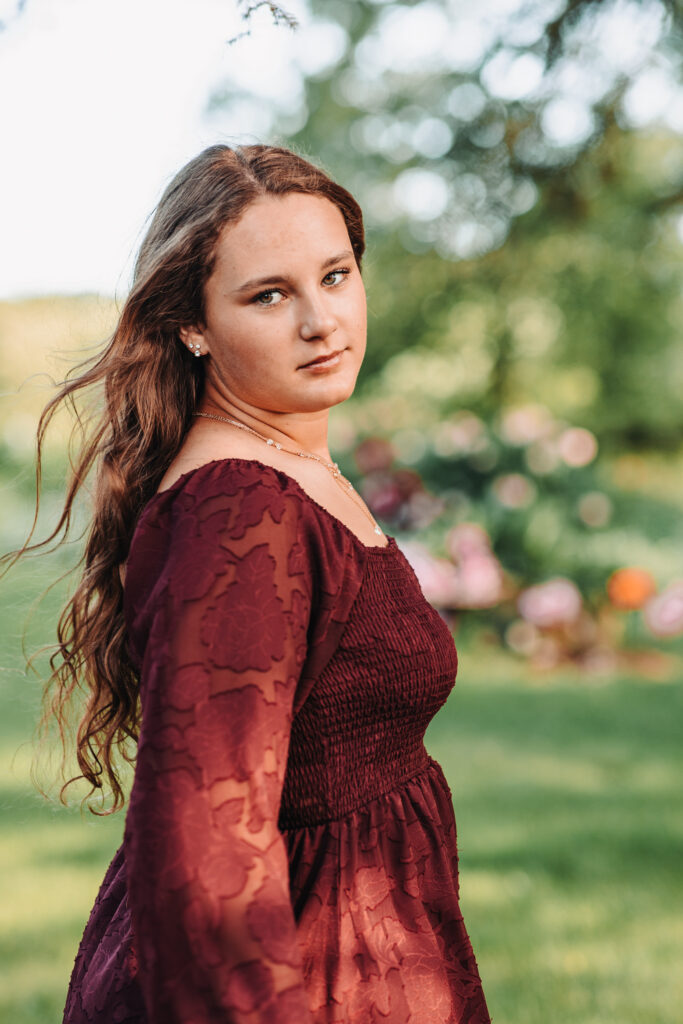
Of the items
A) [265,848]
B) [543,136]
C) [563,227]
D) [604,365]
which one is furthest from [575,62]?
[604,365]

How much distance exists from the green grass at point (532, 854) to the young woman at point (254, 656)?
0.75m

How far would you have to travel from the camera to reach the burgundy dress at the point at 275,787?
3.88 feet

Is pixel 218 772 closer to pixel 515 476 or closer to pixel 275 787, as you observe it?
pixel 275 787

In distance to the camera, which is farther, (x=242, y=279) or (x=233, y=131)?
(x=233, y=131)

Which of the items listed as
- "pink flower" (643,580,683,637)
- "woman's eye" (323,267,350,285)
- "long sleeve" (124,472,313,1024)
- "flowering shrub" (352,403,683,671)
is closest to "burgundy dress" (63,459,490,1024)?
"long sleeve" (124,472,313,1024)

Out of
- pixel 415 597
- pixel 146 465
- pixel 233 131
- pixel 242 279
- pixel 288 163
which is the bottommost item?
pixel 415 597

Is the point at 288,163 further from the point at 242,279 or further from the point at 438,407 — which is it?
the point at 438,407

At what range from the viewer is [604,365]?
13.6 m

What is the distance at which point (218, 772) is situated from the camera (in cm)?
122

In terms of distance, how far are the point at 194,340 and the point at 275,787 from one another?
2.35 ft

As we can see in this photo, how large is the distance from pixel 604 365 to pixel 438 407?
7.47 feet

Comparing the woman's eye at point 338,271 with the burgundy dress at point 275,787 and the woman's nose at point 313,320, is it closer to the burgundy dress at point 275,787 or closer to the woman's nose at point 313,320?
the woman's nose at point 313,320

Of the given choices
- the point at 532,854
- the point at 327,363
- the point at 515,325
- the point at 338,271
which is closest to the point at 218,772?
the point at 327,363

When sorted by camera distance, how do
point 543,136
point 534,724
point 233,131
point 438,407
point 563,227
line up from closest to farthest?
1. point 233,131
2. point 543,136
3. point 563,227
4. point 534,724
5. point 438,407
